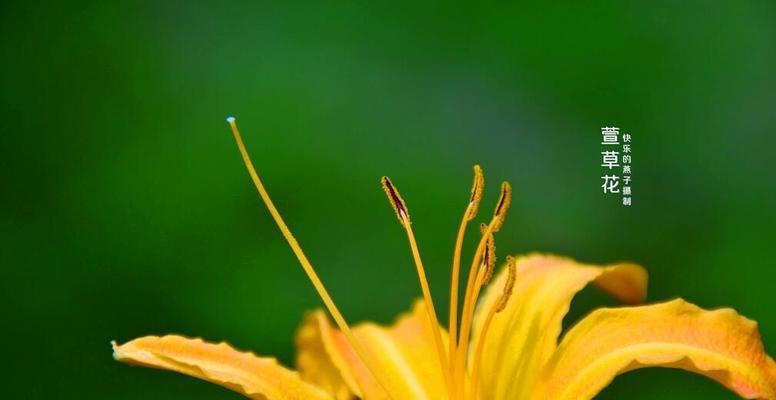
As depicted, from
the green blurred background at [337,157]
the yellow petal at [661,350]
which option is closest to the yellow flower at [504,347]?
the yellow petal at [661,350]

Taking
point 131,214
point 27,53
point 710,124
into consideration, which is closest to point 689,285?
point 710,124

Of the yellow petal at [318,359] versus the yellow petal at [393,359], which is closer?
the yellow petal at [393,359]

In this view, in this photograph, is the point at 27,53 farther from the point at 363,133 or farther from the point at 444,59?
the point at 444,59

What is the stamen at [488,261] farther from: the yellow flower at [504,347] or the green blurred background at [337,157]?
the green blurred background at [337,157]

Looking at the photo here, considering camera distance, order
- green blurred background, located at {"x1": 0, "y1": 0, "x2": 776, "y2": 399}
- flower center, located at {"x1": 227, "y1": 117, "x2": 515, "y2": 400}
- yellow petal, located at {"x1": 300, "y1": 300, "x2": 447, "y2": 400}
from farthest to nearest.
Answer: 1. green blurred background, located at {"x1": 0, "y1": 0, "x2": 776, "y2": 399}
2. yellow petal, located at {"x1": 300, "y1": 300, "x2": 447, "y2": 400}
3. flower center, located at {"x1": 227, "y1": 117, "x2": 515, "y2": 400}

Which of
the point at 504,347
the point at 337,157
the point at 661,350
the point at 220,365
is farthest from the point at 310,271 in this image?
the point at 337,157

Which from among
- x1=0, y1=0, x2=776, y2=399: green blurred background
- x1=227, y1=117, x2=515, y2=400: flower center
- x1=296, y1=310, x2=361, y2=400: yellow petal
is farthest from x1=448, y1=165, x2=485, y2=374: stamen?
x1=0, y1=0, x2=776, y2=399: green blurred background

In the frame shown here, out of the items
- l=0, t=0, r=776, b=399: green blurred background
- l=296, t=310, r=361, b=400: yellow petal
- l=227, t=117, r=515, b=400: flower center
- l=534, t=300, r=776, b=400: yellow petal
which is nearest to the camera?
l=534, t=300, r=776, b=400: yellow petal

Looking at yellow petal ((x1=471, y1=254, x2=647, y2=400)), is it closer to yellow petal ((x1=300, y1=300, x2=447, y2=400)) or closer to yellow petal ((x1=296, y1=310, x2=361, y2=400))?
yellow petal ((x1=300, y1=300, x2=447, y2=400))
